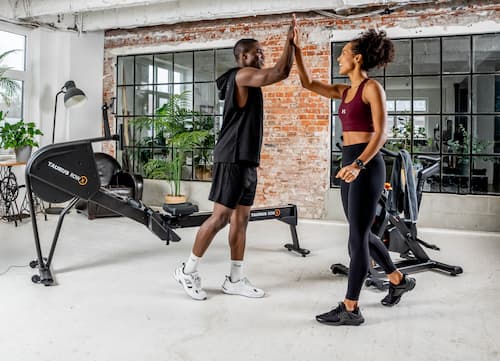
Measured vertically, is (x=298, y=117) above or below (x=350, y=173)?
above

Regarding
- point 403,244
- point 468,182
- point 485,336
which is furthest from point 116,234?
point 468,182

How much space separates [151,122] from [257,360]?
532cm

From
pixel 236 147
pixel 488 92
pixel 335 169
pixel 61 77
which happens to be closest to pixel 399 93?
pixel 488 92

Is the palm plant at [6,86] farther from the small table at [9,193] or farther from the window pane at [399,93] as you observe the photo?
the window pane at [399,93]

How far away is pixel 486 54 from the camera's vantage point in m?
6.09

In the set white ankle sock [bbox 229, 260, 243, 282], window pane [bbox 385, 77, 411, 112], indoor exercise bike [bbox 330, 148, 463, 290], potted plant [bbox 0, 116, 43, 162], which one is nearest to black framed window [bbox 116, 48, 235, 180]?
potted plant [bbox 0, 116, 43, 162]

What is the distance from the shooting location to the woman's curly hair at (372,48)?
7.96ft

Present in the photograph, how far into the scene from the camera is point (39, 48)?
21.5ft

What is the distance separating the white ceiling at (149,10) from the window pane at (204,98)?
3.87 ft

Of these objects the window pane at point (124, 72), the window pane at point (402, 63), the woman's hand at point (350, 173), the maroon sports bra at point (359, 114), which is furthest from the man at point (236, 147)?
the window pane at point (402, 63)

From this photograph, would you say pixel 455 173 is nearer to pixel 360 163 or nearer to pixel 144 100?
pixel 360 163

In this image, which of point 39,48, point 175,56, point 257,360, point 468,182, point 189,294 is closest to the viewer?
point 257,360

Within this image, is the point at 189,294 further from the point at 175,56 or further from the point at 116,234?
the point at 175,56

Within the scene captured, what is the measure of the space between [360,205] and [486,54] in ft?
16.3
